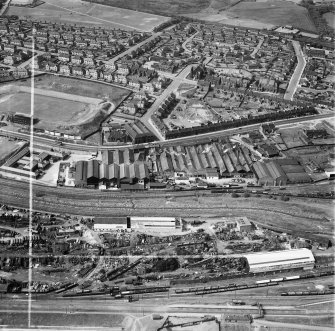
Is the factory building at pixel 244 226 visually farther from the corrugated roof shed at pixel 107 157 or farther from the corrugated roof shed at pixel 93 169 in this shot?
the corrugated roof shed at pixel 107 157

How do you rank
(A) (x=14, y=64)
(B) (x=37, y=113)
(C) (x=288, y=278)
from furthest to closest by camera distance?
(A) (x=14, y=64) < (B) (x=37, y=113) < (C) (x=288, y=278)

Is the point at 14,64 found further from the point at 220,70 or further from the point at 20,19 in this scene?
the point at 220,70

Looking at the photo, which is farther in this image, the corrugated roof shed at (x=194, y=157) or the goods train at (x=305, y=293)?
the corrugated roof shed at (x=194, y=157)

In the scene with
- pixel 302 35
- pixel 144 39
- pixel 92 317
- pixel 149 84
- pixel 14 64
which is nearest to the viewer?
pixel 92 317

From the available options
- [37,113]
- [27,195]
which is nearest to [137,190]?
[27,195]

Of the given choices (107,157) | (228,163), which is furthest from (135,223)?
(228,163)

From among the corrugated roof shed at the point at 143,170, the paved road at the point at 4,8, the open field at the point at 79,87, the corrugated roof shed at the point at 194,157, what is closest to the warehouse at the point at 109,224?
the corrugated roof shed at the point at 143,170

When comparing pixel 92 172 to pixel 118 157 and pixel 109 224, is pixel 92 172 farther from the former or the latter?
pixel 109 224

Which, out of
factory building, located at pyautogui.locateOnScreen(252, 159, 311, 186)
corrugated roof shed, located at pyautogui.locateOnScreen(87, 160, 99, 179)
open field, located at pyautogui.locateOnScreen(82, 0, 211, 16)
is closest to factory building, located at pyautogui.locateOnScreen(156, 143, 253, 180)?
factory building, located at pyautogui.locateOnScreen(252, 159, 311, 186)
